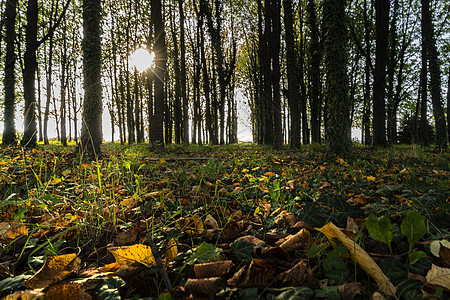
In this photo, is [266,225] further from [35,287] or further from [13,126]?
[13,126]

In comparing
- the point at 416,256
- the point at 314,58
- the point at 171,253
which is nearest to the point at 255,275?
the point at 171,253

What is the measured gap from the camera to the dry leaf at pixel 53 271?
2.93ft

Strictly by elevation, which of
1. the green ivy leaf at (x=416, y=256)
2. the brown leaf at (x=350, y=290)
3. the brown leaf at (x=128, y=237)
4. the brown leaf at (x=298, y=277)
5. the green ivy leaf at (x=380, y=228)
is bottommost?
the brown leaf at (x=128, y=237)

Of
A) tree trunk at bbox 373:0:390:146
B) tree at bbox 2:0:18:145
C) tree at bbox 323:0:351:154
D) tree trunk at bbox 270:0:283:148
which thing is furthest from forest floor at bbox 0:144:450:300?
tree at bbox 2:0:18:145

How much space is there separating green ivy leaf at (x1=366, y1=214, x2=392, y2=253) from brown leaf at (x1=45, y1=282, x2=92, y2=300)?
1.17m

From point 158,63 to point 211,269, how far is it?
10.2 m

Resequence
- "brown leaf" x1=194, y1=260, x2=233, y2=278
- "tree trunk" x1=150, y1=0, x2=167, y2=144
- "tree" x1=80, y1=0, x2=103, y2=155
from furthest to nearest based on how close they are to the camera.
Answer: "tree trunk" x1=150, y1=0, x2=167, y2=144 < "tree" x1=80, y1=0, x2=103, y2=155 < "brown leaf" x1=194, y1=260, x2=233, y2=278

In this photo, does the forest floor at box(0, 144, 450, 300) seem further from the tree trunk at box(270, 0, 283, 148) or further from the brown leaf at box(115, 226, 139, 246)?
the tree trunk at box(270, 0, 283, 148)

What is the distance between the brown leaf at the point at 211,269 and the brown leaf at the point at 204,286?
66 mm

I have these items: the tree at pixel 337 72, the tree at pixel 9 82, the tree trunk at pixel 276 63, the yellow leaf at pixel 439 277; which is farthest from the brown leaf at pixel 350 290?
the tree at pixel 9 82

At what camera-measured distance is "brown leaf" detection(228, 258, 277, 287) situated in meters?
0.86

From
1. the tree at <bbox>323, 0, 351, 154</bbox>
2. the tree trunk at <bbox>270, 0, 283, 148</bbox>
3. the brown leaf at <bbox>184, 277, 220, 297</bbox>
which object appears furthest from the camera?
the tree trunk at <bbox>270, 0, 283, 148</bbox>

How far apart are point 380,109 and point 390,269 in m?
10.8

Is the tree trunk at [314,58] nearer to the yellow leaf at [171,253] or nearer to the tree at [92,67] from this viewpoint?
the tree at [92,67]
